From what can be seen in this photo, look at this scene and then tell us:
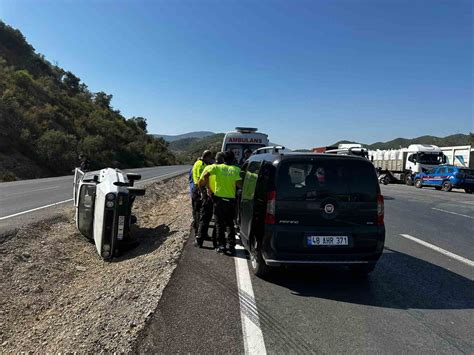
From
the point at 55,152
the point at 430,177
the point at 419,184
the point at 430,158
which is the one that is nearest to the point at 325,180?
the point at 430,177

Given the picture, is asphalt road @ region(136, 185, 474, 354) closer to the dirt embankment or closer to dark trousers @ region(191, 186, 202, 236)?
the dirt embankment

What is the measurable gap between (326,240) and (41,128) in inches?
1713

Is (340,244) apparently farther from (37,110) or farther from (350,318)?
(37,110)

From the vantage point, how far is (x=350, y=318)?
452 cm

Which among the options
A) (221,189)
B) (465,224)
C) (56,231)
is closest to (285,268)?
(221,189)

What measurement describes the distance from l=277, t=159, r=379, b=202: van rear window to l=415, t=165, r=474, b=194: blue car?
953 inches

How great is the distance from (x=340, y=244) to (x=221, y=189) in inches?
100

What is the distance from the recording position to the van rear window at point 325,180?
18.4 feet

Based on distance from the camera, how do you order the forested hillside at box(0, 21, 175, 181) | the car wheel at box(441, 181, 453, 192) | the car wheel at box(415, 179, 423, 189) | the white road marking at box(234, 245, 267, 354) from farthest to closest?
the forested hillside at box(0, 21, 175, 181)
the car wheel at box(415, 179, 423, 189)
the car wheel at box(441, 181, 453, 192)
the white road marking at box(234, 245, 267, 354)

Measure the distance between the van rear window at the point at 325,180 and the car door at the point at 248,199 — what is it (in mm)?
739

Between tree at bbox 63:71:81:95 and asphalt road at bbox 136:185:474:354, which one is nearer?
asphalt road at bbox 136:185:474:354

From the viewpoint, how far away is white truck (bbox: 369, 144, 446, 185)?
108 ft

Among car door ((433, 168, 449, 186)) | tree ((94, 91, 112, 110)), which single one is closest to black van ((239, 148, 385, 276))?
car door ((433, 168, 449, 186))

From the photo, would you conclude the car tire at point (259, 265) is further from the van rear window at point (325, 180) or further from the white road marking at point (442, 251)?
the white road marking at point (442, 251)
